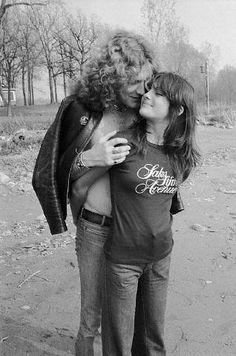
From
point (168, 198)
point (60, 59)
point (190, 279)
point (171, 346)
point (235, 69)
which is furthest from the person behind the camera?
point (235, 69)

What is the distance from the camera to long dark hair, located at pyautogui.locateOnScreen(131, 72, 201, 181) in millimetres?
1903

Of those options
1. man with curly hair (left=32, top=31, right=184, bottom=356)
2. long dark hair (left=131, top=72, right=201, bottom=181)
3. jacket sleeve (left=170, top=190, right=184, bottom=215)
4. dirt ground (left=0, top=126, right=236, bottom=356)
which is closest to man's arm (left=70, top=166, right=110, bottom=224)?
man with curly hair (left=32, top=31, right=184, bottom=356)

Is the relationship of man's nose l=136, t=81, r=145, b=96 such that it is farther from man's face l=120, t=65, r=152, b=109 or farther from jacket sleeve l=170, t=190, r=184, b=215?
jacket sleeve l=170, t=190, r=184, b=215

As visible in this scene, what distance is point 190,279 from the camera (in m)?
3.80

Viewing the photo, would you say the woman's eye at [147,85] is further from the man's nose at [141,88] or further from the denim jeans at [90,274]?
the denim jeans at [90,274]

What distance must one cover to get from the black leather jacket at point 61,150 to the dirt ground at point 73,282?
1.18 metres

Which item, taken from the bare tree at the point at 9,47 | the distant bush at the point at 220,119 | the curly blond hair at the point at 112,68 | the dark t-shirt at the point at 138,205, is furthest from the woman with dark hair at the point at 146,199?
the bare tree at the point at 9,47

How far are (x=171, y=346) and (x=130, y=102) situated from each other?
5.45 ft

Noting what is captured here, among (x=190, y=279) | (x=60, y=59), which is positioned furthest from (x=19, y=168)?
(x=60, y=59)

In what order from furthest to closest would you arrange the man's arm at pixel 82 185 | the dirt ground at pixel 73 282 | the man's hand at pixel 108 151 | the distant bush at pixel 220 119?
the distant bush at pixel 220 119 < the dirt ground at pixel 73 282 < the man's arm at pixel 82 185 < the man's hand at pixel 108 151

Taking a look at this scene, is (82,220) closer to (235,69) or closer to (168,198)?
(168,198)

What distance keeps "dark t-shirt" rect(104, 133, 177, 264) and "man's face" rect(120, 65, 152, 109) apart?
19cm

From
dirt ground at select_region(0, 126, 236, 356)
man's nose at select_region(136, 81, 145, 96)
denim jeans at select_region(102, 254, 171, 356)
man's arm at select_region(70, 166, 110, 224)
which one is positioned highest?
man's nose at select_region(136, 81, 145, 96)

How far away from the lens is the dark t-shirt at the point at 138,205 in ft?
6.25
